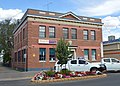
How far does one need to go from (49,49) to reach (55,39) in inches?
77.6

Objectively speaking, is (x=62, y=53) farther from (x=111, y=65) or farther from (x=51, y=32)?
(x=51, y=32)

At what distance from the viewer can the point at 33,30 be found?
34656mm

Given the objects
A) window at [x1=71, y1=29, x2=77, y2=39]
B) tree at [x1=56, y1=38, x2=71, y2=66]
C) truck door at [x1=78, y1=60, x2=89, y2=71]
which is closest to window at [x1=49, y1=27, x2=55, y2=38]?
window at [x1=71, y1=29, x2=77, y2=39]

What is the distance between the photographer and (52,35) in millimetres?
36688

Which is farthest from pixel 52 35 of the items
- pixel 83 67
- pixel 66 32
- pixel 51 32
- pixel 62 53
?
pixel 62 53

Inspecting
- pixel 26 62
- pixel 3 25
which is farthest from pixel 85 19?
pixel 3 25

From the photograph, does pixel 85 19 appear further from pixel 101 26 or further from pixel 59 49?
pixel 59 49

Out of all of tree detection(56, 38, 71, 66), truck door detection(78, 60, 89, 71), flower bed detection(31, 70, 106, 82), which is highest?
tree detection(56, 38, 71, 66)

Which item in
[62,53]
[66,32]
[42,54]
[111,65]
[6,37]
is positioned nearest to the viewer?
[62,53]

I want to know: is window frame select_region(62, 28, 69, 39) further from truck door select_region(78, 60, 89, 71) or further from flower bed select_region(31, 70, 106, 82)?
flower bed select_region(31, 70, 106, 82)

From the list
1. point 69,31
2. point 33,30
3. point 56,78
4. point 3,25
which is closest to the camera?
point 56,78

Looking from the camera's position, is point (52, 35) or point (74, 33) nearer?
point (52, 35)

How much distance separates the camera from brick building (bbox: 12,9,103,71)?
34.5 meters

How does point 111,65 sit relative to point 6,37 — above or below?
below
